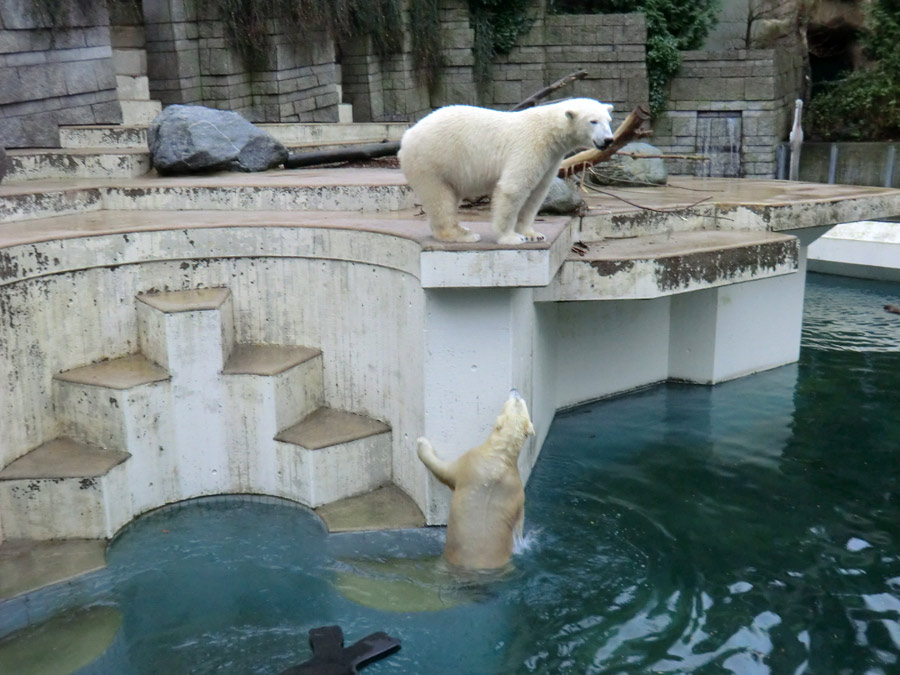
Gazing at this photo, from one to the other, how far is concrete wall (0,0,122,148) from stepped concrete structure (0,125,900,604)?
2219 millimetres

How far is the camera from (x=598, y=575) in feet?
14.6

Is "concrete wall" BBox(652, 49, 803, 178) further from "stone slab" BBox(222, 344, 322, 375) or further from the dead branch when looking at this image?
"stone slab" BBox(222, 344, 322, 375)

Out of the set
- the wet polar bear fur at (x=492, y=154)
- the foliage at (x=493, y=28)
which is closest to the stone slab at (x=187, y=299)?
the wet polar bear fur at (x=492, y=154)

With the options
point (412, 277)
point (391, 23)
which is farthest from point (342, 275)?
point (391, 23)

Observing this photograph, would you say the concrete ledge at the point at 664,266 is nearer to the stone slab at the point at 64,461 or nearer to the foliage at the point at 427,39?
the stone slab at the point at 64,461

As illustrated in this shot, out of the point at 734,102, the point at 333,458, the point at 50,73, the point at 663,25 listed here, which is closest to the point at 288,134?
the point at 50,73

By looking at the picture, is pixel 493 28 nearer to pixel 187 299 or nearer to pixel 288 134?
pixel 288 134

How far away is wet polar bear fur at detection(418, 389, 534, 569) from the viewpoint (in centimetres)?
442

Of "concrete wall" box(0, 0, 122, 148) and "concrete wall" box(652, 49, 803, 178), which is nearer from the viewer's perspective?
"concrete wall" box(0, 0, 122, 148)

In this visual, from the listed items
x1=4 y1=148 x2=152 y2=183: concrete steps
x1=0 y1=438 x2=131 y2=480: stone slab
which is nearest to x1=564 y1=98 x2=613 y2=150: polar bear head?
x1=0 y1=438 x2=131 y2=480: stone slab

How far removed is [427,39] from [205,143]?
868cm

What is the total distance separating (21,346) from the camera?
4898 mm

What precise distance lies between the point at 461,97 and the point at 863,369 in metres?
9.95

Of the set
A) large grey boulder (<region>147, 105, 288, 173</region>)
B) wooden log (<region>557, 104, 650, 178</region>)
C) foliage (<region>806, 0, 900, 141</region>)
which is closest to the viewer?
wooden log (<region>557, 104, 650, 178</region>)
